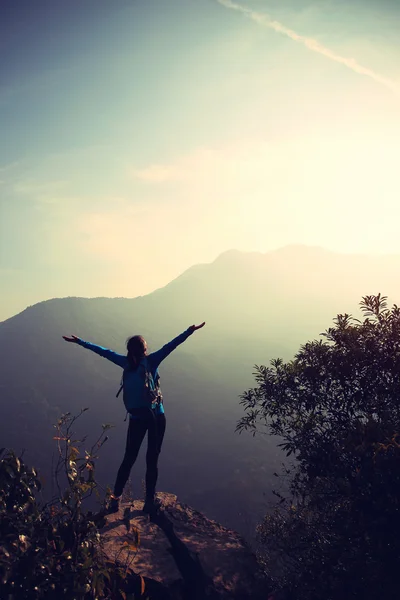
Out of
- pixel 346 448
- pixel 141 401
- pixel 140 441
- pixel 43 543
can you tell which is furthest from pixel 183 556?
pixel 43 543

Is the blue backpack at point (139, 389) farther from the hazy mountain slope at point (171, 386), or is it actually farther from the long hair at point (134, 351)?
the hazy mountain slope at point (171, 386)

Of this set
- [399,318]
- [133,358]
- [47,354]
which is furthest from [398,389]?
[47,354]

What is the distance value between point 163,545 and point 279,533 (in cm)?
390

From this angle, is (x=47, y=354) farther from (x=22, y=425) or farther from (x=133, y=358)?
(x=133, y=358)

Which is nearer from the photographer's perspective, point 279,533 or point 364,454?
point 364,454

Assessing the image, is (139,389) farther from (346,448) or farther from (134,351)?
(346,448)

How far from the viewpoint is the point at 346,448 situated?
14.9 feet

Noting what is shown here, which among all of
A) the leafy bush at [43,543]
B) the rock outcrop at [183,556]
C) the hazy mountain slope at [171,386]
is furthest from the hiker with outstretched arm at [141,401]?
the hazy mountain slope at [171,386]

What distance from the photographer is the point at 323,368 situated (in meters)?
7.06

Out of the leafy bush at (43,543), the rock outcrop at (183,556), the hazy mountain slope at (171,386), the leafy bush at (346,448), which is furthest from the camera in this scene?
the hazy mountain slope at (171,386)

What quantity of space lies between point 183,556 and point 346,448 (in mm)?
3483

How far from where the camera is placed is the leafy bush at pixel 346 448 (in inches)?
163

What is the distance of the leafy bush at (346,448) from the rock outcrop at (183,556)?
90 centimetres

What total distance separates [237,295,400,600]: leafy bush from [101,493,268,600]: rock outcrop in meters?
0.90
